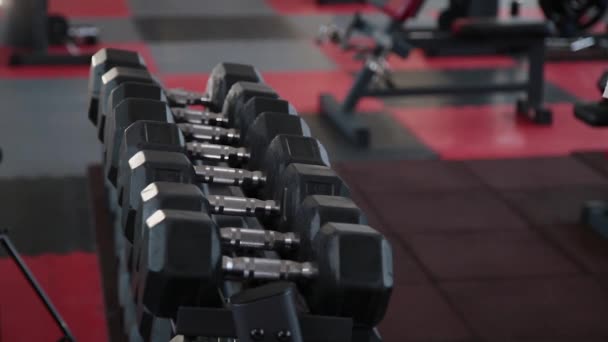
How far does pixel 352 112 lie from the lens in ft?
14.2

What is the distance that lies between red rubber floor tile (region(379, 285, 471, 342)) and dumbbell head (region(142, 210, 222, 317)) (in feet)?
4.64

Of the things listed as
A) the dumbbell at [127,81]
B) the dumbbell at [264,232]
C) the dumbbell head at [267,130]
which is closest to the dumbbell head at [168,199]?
the dumbbell at [264,232]

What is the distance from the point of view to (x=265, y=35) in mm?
6027

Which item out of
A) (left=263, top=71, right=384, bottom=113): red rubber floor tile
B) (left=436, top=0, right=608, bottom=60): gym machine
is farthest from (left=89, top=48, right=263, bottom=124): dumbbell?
(left=436, top=0, right=608, bottom=60): gym machine

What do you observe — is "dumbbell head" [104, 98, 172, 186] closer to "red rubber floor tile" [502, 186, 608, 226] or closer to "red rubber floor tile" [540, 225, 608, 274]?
"red rubber floor tile" [540, 225, 608, 274]

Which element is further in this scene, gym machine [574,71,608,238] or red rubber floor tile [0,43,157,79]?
red rubber floor tile [0,43,157,79]

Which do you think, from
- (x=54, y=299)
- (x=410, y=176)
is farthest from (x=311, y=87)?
(x=54, y=299)

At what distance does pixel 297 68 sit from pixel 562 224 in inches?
94.3

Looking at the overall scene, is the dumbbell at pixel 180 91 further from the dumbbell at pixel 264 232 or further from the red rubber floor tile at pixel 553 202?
the red rubber floor tile at pixel 553 202

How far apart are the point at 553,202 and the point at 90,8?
13.7 ft

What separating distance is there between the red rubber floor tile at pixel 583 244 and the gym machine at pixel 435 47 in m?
1.21

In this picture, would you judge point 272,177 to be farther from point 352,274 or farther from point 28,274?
point 28,274

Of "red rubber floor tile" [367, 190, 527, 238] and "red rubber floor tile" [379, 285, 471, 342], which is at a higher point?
"red rubber floor tile" [379, 285, 471, 342]

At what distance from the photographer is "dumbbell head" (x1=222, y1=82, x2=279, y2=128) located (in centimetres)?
158
